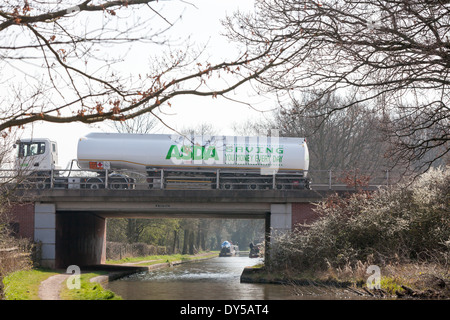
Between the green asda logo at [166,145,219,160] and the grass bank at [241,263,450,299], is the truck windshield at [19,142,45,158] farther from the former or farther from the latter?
the grass bank at [241,263,450,299]

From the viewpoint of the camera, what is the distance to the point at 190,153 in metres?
29.1

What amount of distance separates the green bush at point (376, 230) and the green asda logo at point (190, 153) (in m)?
6.38

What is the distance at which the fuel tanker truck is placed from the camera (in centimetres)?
2872

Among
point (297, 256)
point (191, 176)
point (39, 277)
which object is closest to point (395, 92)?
point (297, 256)

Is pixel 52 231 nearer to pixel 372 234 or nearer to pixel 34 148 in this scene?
pixel 34 148

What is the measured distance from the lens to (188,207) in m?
26.5

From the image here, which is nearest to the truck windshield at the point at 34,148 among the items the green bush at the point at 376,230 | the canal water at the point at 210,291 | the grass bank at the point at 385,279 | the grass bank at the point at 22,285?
the grass bank at the point at 22,285

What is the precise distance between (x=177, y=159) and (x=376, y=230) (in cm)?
1109

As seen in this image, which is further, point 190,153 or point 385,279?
point 190,153

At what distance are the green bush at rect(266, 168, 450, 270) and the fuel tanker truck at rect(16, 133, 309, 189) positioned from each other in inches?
203

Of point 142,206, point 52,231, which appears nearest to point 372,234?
point 142,206

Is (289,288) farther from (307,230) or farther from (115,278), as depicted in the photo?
(115,278)

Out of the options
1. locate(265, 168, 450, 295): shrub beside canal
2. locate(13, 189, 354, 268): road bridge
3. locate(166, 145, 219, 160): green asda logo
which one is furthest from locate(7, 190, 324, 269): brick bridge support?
locate(166, 145, 219, 160): green asda logo

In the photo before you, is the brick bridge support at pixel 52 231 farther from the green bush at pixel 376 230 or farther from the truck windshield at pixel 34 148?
the green bush at pixel 376 230
